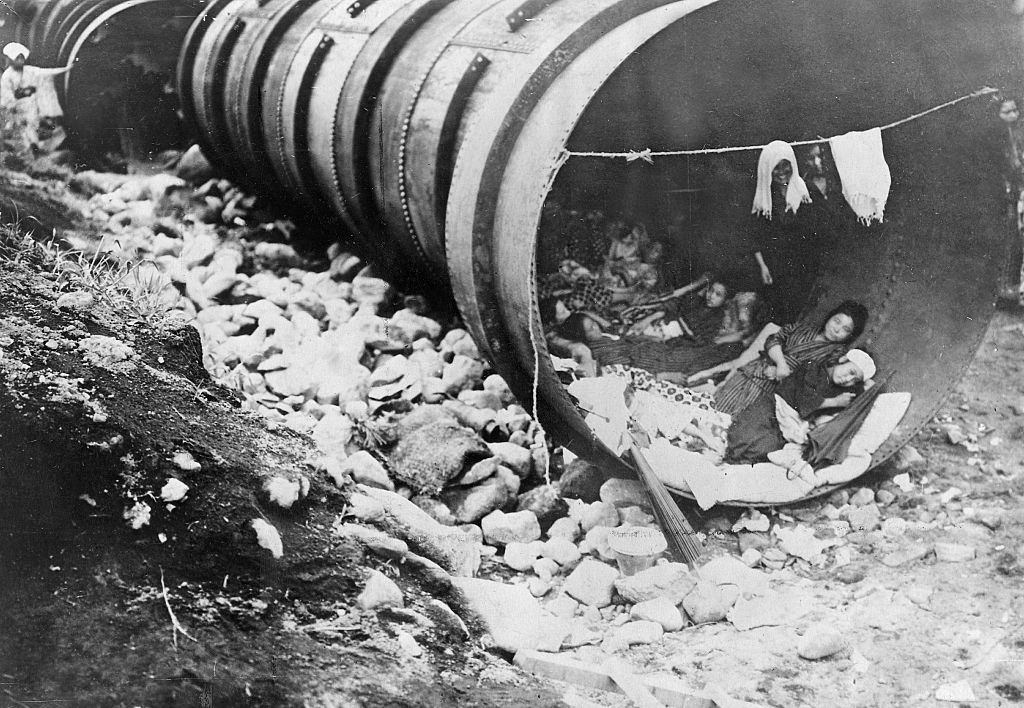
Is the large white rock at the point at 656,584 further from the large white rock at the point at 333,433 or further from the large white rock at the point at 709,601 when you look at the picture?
the large white rock at the point at 333,433

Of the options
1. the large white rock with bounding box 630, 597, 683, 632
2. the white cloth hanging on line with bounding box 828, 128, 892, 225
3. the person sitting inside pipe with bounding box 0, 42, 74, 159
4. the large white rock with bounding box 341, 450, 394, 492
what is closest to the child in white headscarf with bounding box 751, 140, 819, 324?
the white cloth hanging on line with bounding box 828, 128, 892, 225

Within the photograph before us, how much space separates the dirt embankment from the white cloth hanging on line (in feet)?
5.58

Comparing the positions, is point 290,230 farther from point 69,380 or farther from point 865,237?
point 865,237

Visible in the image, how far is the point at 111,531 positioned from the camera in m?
2.16

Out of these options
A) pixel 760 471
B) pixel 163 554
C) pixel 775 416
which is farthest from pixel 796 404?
pixel 163 554

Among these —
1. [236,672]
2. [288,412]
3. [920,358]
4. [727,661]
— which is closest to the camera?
[236,672]

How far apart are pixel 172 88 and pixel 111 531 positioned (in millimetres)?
1267

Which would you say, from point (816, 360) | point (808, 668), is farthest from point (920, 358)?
point (808, 668)

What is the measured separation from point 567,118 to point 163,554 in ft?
4.86

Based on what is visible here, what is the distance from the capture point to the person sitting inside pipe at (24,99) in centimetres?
229

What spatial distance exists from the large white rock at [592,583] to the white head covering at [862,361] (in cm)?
108

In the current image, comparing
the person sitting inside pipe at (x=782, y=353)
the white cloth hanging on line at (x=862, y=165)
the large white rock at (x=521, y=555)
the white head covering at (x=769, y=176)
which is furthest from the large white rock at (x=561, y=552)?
the white cloth hanging on line at (x=862, y=165)

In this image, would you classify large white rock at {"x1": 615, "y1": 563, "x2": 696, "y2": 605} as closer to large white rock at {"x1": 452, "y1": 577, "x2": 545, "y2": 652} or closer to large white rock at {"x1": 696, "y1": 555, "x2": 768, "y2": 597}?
large white rock at {"x1": 696, "y1": 555, "x2": 768, "y2": 597}

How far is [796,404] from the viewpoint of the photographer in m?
2.79
